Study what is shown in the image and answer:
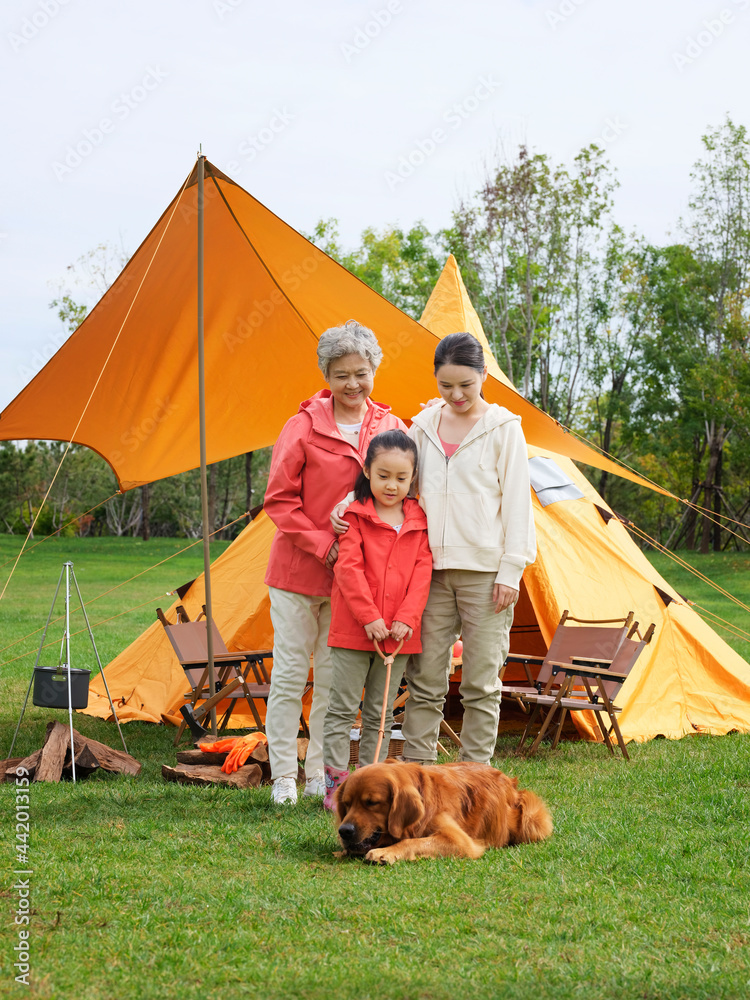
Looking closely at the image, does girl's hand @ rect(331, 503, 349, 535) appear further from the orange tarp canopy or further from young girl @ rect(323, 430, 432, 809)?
the orange tarp canopy

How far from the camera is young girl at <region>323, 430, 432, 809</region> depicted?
3168 mm

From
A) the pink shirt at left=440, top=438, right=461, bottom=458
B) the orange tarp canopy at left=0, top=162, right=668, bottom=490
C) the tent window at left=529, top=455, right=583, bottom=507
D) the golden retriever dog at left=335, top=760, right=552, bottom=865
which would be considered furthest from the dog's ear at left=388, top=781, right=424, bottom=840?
the tent window at left=529, top=455, right=583, bottom=507

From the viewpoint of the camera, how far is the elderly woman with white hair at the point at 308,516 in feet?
11.7

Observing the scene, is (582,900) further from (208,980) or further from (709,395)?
(709,395)

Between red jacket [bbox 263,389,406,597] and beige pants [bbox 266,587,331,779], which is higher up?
red jacket [bbox 263,389,406,597]

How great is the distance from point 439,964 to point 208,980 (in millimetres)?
507

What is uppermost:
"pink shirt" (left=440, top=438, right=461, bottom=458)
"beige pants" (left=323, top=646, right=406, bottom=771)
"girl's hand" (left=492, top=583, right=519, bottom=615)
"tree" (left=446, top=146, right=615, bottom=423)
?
"tree" (left=446, top=146, right=615, bottom=423)

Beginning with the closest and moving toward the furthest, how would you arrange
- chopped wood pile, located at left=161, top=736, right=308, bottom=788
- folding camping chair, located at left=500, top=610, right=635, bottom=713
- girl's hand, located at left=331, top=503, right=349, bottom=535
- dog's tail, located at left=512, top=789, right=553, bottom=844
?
dog's tail, located at left=512, top=789, right=553, bottom=844 → girl's hand, located at left=331, top=503, right=349, bottom=535 → chopped wood pile, located at left=161, top=736, right=308, bottom=788 → folding camping chair, located at left=500, top=610, right=635, bottom=713

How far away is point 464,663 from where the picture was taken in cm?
326

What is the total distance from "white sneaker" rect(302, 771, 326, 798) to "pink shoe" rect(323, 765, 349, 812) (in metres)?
0.30

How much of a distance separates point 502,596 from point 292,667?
3.07 feet

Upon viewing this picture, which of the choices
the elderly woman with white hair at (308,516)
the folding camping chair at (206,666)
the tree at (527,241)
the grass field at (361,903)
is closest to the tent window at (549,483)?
the folding camping chair at (206,666)

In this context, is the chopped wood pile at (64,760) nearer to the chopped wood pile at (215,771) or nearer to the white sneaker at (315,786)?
the chopped wood pile at (215,771)

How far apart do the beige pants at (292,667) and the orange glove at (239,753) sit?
46 centimetres
